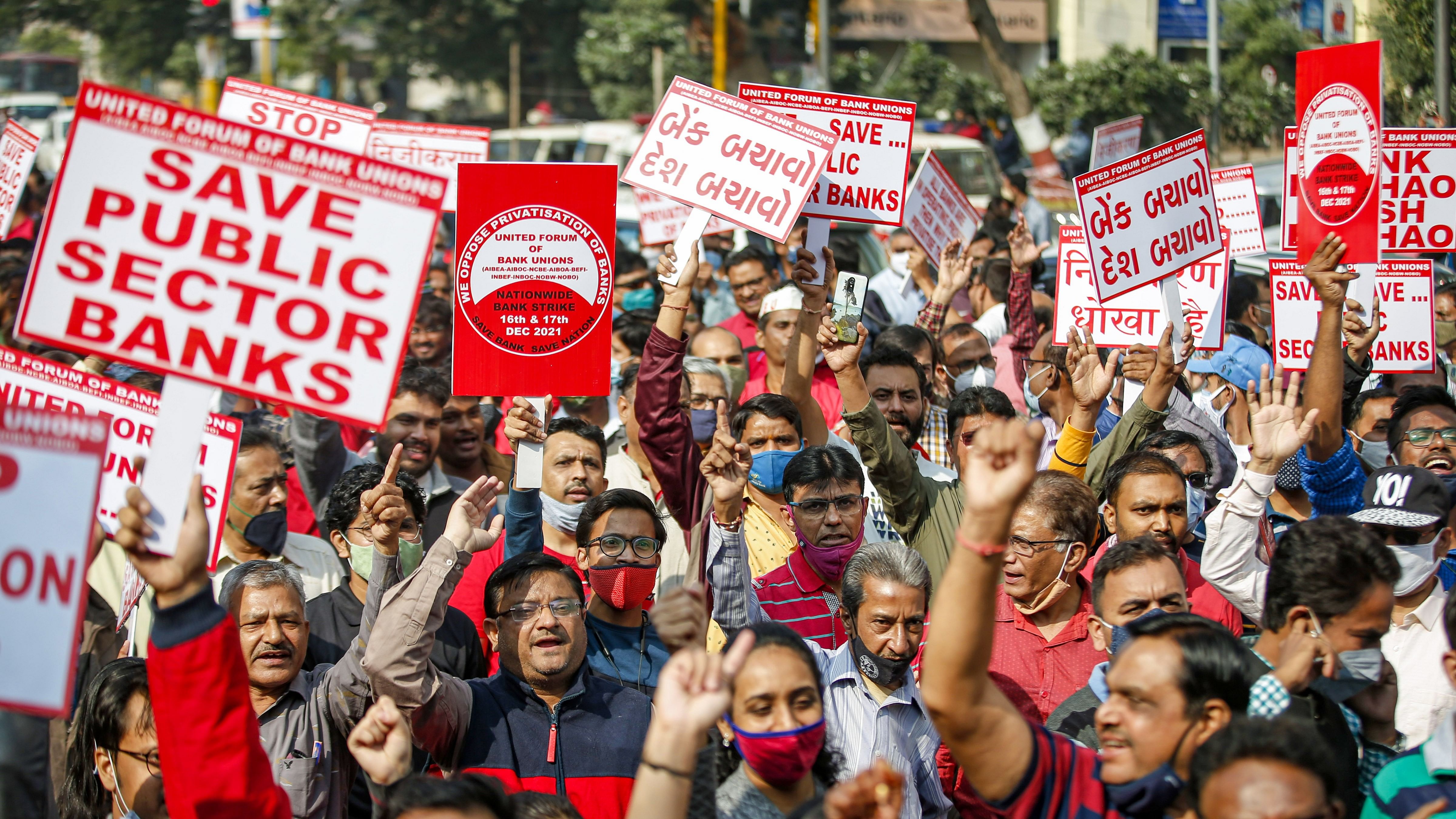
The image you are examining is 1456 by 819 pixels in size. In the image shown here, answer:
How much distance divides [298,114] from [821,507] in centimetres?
565

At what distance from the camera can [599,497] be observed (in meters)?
4.78

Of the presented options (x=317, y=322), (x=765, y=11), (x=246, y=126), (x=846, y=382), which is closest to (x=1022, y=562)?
(x=846, y=382)

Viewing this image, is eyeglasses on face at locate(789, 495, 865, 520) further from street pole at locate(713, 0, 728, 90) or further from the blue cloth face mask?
street pole at locate(713, 0, 728, 90)

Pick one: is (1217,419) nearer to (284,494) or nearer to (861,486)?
(861,486)

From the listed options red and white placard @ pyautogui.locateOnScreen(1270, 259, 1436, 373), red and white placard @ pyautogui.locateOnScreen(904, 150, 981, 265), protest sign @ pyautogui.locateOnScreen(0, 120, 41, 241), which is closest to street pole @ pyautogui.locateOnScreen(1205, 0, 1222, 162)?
red and white placard @ pyautogui.locateOnScreen(904, 150, 981, 265)

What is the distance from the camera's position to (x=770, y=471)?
5352 mm

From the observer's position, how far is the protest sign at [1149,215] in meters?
6.59

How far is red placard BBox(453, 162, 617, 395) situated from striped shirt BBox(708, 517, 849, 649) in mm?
1004

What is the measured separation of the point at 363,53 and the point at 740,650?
44.9m

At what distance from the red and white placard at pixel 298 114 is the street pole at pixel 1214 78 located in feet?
60.4

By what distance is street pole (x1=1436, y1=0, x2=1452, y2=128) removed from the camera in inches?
445

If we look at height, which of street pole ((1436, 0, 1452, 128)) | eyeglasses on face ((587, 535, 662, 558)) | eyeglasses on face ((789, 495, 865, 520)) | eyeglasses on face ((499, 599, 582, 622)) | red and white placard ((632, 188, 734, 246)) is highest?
street pole ((1436, 0, 1452, 128))

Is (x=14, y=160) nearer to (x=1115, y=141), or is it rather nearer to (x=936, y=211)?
(x=936, y=211)

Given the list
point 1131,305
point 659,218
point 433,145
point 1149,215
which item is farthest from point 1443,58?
point 433,145
